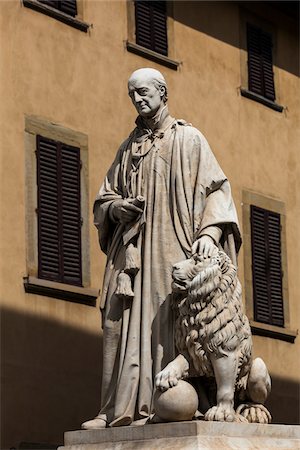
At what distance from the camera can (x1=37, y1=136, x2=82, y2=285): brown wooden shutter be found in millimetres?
20688

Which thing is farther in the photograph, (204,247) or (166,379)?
(204,247)

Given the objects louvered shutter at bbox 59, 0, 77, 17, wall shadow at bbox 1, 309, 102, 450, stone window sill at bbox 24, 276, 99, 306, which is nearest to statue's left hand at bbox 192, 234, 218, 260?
wall shadow at bbox 1, 309, 102, 450

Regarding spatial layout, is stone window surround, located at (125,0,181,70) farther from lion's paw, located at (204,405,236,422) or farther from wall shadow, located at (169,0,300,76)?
lion's paw, located at (204,405,236,422)

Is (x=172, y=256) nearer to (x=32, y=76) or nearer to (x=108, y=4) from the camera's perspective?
(x=32, y=76)

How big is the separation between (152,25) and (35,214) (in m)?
4.25

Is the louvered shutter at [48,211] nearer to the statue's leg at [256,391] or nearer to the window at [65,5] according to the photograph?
the window at [65,5]

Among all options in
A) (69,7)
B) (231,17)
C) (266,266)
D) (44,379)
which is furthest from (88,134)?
(231,17)

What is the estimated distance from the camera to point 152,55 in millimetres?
23438

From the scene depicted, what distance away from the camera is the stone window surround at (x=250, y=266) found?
24594 millimetres

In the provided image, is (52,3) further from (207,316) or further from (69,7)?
(207,316)

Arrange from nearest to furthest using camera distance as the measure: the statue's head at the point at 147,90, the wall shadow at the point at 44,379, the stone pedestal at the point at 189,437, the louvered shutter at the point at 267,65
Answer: the stone pedestal at the point at 189,437 → the statue's head at the point at 147,90 → the wall shadow at the point at 44,379 → the louvered shutter at the point at 267,65

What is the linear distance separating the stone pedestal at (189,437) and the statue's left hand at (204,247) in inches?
48.9

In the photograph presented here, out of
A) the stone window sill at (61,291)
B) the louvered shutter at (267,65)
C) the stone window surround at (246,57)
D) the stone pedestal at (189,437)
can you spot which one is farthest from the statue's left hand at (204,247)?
the louvered shutter at (267,65)

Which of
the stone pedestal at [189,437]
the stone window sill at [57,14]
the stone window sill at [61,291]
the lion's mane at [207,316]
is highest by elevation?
the stone window sill at [57,14]
